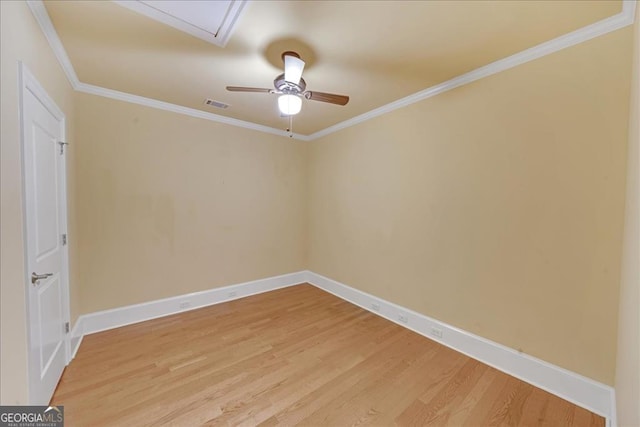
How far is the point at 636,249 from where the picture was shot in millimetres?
1149

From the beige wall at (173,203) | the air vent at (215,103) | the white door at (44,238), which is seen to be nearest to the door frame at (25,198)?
the white door at (44,238)

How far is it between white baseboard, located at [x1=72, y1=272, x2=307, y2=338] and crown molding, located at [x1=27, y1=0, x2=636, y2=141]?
2438 mm

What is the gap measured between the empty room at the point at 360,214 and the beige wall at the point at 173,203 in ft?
0.09

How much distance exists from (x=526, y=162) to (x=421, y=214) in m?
1.01

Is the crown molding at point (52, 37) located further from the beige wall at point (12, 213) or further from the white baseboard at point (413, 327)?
the white baseboard at point (413, 327)

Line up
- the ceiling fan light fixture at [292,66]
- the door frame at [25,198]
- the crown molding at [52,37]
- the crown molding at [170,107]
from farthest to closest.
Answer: the crown molding at [170,107], the ceiling fan light fixture at [292,66], the crown molding at [52,37], the door frame at [25,198]

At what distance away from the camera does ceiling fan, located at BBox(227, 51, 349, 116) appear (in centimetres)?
189

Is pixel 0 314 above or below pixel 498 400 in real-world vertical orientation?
above

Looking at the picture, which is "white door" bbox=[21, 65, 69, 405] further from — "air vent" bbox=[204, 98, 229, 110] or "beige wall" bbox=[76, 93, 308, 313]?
"air vent" bbox=[204, 98, 229, 110]

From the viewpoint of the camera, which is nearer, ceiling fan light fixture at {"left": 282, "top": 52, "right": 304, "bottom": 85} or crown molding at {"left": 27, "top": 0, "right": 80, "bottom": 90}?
crown molding at {"left": 27, "top": 0, "right": 80, "bottom": 90}

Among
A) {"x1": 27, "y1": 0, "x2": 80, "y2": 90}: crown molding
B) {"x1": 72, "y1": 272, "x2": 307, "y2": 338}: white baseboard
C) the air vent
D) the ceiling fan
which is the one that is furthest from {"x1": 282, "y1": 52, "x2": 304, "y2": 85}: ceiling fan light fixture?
{"x1": 72, "y1": 272, "x2": 307, "y2": 338}: white baseboard

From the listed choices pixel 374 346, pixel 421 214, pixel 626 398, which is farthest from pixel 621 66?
pixel 374 346

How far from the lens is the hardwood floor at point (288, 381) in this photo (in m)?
1.64

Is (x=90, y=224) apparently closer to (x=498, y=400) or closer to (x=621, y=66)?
(x=498, y=400)
